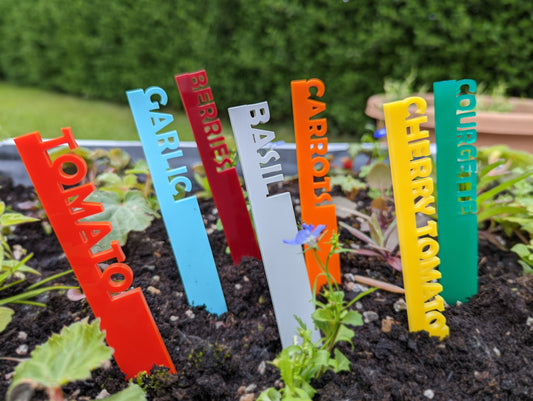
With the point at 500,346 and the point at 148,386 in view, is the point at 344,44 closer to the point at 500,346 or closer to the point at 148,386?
the point at 500,346

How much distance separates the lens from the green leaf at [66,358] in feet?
1.77

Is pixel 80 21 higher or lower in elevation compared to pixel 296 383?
higher

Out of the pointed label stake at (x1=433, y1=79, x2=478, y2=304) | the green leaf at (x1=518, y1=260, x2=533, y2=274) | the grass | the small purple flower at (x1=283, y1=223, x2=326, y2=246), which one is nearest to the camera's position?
the small purple flower at (x1=283, y1=223, x2=326, y2=246)

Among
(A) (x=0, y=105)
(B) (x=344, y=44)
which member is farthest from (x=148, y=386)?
(A) (x=0, y=105)

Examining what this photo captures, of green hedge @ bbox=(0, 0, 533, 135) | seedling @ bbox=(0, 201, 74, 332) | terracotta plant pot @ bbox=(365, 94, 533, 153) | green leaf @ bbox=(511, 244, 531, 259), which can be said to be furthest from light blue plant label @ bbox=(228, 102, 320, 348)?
green hedge @ bbox=(0, 0, 533, 135)

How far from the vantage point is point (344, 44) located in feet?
10.6

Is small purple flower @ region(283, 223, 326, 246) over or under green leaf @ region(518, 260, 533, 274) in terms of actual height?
over

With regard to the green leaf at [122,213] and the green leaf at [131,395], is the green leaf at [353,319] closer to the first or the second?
the green leaf at [131,395]

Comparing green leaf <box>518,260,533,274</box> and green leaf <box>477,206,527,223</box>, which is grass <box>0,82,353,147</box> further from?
green leaf <box>518,260,533,274</box>

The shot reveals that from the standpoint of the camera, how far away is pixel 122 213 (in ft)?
3.21

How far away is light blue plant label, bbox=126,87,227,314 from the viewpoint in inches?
31.7

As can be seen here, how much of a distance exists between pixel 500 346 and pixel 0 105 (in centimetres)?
506

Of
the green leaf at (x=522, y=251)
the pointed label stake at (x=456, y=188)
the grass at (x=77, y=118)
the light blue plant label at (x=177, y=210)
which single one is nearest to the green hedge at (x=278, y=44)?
the grass at (x=77, y=118)

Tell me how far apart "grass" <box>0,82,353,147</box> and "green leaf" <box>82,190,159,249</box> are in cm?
257
